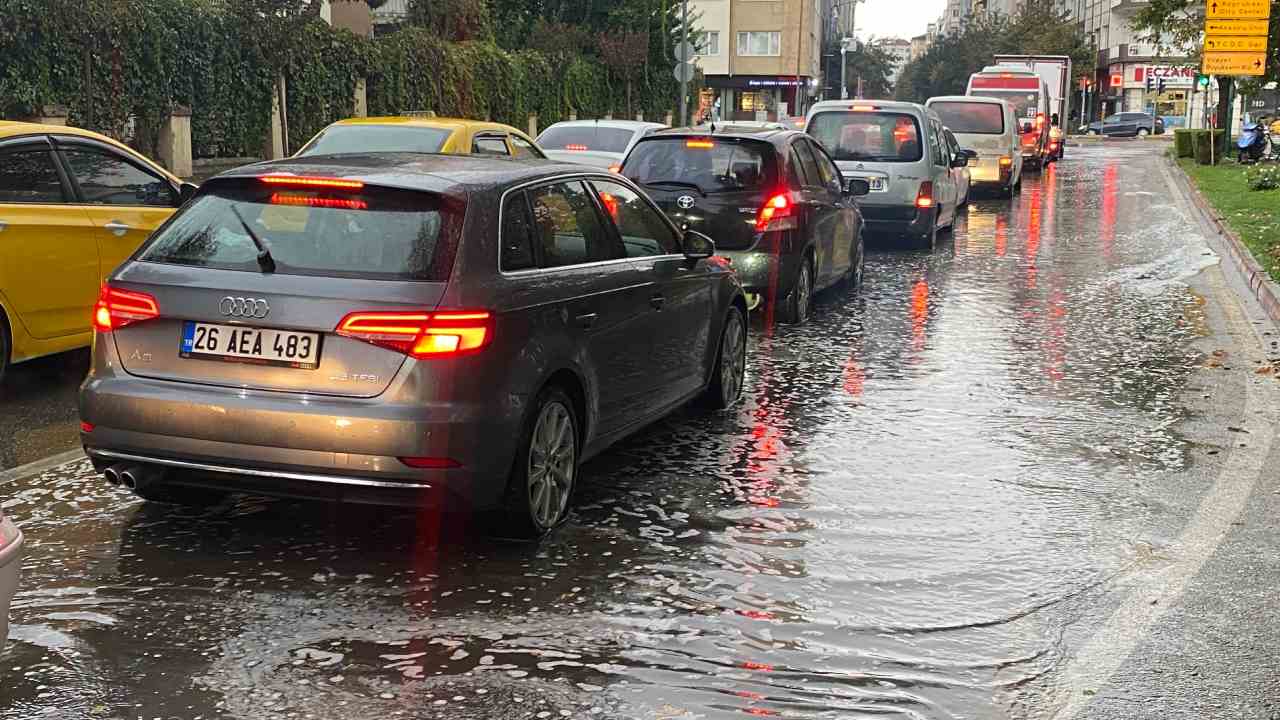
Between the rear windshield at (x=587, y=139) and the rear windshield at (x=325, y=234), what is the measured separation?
614 inches

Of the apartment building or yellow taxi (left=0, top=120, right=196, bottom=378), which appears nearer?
yellow taxi (left=0, top=120, right=196, bottom=378)

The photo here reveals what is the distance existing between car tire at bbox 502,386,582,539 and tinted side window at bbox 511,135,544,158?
862 centimetres

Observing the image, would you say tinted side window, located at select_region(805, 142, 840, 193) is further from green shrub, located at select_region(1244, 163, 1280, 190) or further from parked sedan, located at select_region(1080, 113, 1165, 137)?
parked sedan, located at select_region(1080, 113, 1165, 137)

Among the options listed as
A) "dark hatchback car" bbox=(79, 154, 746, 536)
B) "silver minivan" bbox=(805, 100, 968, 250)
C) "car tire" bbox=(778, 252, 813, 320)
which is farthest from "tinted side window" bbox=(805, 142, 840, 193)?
"dark hatchback car" bbox=(79, 154, 746, 536)

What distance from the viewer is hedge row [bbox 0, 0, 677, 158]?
2123 centimetres

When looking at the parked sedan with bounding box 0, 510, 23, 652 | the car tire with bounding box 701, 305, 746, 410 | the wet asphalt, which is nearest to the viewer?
the parked sedan with bounding box 0, 510, 23, 652

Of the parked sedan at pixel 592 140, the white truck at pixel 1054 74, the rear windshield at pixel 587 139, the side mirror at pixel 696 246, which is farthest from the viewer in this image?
the white truck at pixel 1054 74

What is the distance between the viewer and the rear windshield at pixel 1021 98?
151ft

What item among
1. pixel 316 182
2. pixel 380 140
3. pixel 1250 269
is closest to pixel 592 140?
pixel 380 140

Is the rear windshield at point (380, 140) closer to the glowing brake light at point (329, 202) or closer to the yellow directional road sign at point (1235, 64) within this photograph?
the glowing brake light at point (329, 202)

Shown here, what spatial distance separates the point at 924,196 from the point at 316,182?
1475 cm

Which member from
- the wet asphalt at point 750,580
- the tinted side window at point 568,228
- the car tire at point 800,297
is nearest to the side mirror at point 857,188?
the car tire at point 800,297

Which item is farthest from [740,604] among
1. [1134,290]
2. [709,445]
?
[1134,290]

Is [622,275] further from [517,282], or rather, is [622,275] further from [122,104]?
[122,104]
